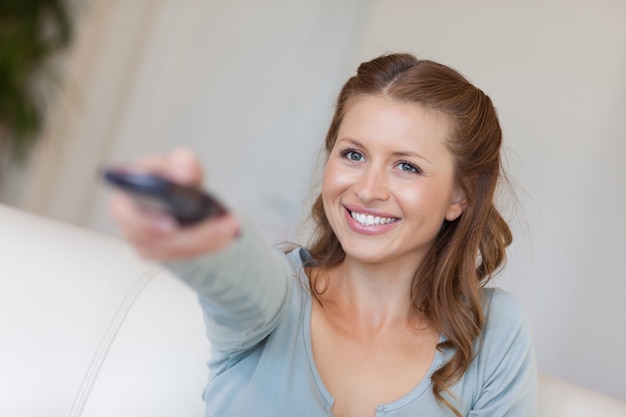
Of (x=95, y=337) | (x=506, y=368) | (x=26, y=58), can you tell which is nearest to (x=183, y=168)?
(x=95, y=337)

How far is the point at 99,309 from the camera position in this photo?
5.03ft

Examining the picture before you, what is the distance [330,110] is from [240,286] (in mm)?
2395

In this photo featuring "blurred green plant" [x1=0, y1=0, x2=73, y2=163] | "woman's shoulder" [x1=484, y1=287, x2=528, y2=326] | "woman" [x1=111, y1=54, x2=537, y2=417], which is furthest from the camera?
"blurred green plant" [x1=0, y1=0, x2=73, y2=163]

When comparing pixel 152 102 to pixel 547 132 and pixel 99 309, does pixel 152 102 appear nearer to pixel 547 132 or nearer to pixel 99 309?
pixel 547 132

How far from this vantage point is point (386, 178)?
1.45 m

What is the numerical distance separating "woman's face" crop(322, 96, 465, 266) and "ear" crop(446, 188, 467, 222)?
0.08 metres

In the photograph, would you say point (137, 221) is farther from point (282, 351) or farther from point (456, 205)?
point (456, 205)

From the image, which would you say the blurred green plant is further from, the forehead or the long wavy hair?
the forehead

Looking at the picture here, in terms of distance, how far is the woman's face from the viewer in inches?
57.1

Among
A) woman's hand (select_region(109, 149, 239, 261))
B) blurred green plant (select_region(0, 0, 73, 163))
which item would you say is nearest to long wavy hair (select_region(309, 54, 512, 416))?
woman's hand (select_region(109, 149, 239, 261))

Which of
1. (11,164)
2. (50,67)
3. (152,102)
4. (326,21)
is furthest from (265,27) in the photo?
(11,164)

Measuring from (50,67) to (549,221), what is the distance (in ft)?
7.59

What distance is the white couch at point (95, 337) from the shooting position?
4.80ft

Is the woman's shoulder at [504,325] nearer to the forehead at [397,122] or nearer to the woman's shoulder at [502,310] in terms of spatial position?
the woman's shoulder at [502,310]
